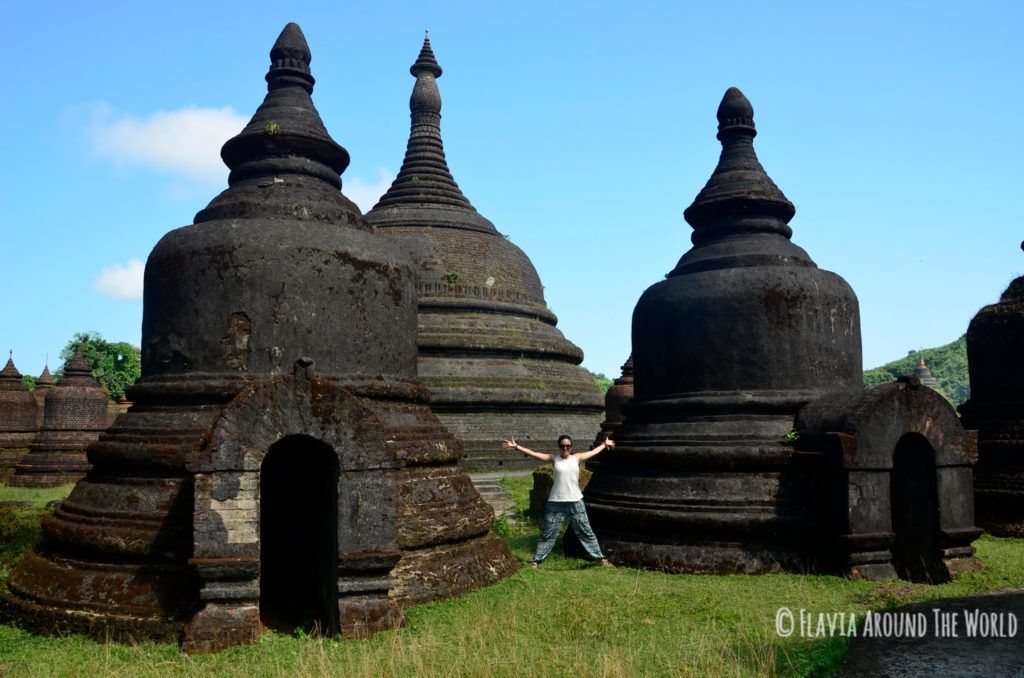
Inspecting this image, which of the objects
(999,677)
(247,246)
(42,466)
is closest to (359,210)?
(247,246)

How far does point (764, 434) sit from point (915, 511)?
1.79m

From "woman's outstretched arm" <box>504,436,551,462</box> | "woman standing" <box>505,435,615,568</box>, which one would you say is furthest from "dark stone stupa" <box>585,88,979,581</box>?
"woman's outstretched arm" <box>504,436,551,462</box>

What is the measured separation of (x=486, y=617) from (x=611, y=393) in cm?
1746

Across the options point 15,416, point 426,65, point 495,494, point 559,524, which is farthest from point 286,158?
point 15,416

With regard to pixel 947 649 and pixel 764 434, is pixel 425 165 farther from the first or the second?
pixel 947 649

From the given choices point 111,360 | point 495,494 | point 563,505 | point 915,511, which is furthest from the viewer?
point 111,360

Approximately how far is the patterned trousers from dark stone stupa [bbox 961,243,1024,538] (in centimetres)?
597

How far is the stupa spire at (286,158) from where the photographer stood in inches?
314

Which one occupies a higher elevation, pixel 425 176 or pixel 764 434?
pixel 425 176

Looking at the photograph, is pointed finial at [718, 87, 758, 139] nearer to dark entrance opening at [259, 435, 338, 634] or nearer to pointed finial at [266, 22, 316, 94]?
pointed finial at [266, 22, 316, 94]

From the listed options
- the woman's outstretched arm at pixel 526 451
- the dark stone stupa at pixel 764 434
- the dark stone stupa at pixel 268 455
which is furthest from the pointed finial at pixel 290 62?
the dark stone stupa at pixel 764 434

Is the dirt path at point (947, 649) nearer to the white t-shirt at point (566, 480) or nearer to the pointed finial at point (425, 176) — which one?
the white t-shirt at point (566, 480)

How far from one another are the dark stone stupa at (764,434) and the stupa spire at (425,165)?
11.3 metres

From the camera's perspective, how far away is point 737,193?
33.6 ft
